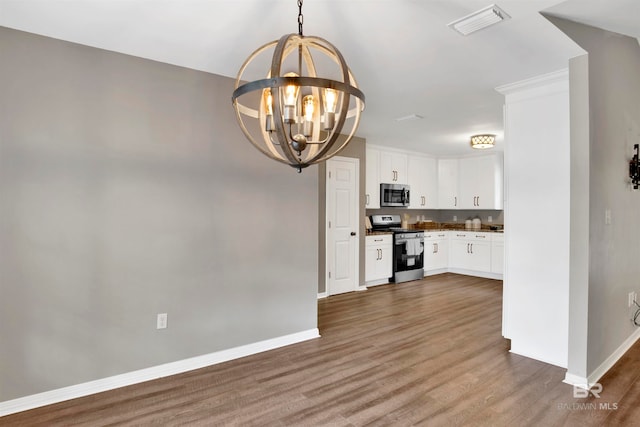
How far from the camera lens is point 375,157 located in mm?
6215

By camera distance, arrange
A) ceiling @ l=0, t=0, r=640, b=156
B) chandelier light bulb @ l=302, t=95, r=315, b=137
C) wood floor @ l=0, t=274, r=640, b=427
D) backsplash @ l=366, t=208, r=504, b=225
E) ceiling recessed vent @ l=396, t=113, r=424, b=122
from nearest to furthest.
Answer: chandelier light bulb @ l=302, t=95, r=315, b=137
ceiling @ l=0, t=0, r=640, b=156
wood floor @ l=0, t=274, r=640, b=427
ceiling recessed vent @ l=396, t=113, r=424, b=122
backsplash @ l=366, t=208, r=504, b=225

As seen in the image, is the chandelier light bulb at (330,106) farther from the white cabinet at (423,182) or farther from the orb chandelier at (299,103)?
the white cabinet at (423,182)

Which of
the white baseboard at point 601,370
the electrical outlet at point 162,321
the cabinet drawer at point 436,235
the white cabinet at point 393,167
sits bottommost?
the white baseboard at point 601,370

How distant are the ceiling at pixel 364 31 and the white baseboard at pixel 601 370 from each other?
2356 mm

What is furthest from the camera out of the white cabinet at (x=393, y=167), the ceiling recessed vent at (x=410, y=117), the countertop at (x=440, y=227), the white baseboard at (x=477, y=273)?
the countertop at (x=440, y=227)

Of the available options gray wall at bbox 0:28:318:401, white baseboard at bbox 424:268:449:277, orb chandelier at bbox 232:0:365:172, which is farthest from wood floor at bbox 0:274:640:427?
white baseboard at bbox 424:268:449:277

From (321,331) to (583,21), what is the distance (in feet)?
11.1

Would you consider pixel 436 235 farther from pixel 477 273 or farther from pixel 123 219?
pixel 123 219

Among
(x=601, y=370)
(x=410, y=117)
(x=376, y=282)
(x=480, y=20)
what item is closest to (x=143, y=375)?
(x=480, y=20)

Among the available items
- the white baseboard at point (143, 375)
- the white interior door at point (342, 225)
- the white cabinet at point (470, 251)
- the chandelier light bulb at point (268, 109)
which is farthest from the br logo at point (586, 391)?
the white cabinet at point (470, 251)

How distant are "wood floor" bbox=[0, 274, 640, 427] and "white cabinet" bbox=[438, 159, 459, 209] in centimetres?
413

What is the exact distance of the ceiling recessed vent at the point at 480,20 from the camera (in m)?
2.02

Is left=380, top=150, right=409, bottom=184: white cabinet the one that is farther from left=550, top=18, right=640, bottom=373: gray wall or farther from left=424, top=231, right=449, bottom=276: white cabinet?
left=550, top=18, right=640, bottom=373: gray wall

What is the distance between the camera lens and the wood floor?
85.7 inches
